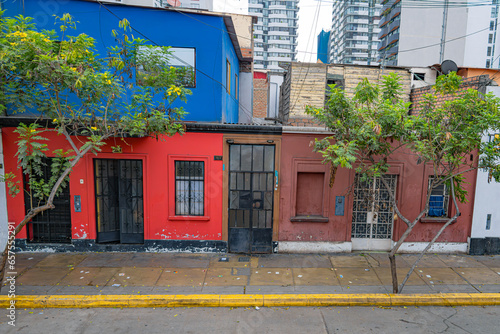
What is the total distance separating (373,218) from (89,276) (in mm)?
8045

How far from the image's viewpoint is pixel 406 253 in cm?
902

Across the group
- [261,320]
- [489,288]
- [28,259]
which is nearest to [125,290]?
[261,320]

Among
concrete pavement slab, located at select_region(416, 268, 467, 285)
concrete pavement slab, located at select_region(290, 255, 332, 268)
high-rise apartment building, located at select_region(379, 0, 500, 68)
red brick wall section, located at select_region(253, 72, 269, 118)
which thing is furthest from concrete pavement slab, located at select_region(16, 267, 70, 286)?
high-rise apartment building, located at select_region(379, 0, 500, 68)

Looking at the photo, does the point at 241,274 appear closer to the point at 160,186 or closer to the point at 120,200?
the point at 160,186

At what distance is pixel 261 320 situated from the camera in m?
5.73

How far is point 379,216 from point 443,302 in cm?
310

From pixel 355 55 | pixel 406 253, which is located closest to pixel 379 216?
pixel 406 253

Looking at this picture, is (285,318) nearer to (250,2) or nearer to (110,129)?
(110,129)

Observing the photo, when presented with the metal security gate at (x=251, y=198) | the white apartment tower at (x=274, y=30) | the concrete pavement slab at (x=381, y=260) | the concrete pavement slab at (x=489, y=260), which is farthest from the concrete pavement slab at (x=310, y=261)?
the white apartment tower at (x=274, y=30)

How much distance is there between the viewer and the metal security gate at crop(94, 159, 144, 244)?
28.6 ft

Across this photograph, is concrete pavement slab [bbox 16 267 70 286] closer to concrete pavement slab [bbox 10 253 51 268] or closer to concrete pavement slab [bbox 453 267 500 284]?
concrete pavement slab [bbox 10 253 51 268]

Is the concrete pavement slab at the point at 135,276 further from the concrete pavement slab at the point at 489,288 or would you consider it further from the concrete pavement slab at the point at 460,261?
the concrete pavement slab at the point at 460,261

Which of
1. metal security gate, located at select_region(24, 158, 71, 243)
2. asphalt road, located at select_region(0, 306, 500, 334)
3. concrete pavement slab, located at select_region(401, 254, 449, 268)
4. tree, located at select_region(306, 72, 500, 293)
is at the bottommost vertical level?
asphalt road, located at select_region(0, 306, 500, 334)

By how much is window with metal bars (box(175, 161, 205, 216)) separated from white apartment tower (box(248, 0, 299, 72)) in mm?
68328
